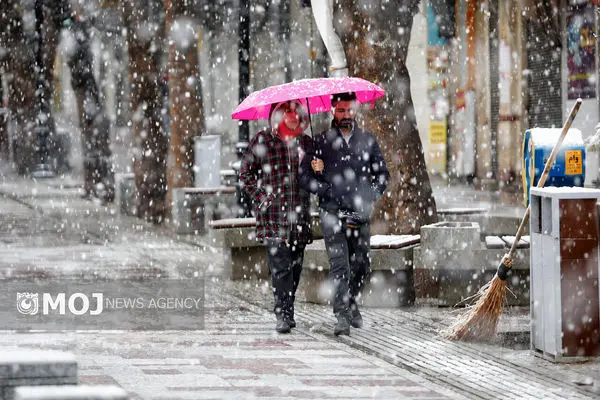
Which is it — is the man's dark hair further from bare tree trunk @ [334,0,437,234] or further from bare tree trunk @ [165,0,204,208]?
bare tree trunk @ [165,0,204,208]

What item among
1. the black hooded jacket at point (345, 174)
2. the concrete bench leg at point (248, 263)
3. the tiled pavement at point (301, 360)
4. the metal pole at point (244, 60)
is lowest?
the tiled pavement at point (301, 360)

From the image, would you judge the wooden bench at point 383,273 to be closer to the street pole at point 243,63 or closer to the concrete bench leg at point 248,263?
the concrete bench leg at point 248,263

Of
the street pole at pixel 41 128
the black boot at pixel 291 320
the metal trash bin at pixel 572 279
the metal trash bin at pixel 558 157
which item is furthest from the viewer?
the street pole at pixel 41 128

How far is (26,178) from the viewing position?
43.0 meters

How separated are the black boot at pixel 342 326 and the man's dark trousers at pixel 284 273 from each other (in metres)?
0.44

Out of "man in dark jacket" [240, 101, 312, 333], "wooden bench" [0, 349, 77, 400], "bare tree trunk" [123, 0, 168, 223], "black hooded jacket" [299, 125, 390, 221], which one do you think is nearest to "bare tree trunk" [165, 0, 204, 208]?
"bare tree trunk" [123, 0, 168, 223]

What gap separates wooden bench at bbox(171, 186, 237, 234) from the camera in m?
20.8

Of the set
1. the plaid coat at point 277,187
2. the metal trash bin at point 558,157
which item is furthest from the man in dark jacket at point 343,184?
the metal trash bin at point 558,157

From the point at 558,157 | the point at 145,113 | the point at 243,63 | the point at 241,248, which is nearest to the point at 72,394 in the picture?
the point at 558,157

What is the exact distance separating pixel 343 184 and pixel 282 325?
3.78 ft

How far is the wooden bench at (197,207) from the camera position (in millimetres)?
20828

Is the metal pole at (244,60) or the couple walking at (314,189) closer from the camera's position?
the couple walking at (314,189)

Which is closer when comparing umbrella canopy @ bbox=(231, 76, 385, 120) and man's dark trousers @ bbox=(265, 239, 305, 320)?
umbrella canopy @ bbox=(231, 76, 385, 120)

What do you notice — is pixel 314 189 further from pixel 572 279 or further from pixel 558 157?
pixel 572 279
